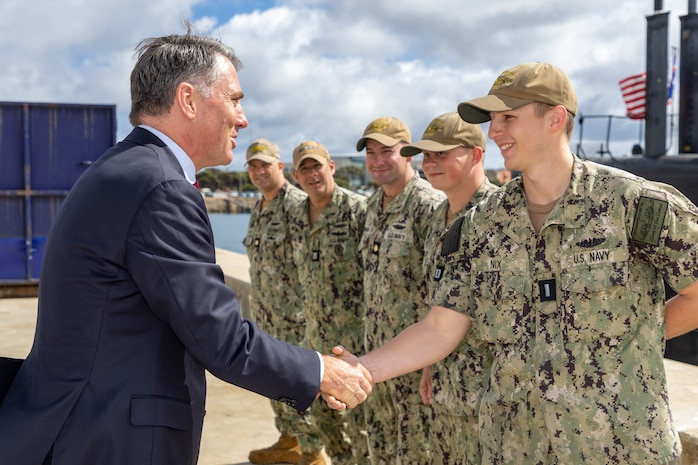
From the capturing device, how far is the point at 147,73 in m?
2.12

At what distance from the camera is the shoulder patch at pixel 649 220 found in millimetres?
2102

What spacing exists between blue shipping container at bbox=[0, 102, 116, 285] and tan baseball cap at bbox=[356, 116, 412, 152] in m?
7.50

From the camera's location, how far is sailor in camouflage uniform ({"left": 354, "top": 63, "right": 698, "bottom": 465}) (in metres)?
→ 2.12

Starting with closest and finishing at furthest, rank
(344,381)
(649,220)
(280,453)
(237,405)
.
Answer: (649,220)
(344,381)
(280,453)
(237,405)

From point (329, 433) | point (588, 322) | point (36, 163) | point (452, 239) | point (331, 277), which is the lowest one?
point (329, 433)

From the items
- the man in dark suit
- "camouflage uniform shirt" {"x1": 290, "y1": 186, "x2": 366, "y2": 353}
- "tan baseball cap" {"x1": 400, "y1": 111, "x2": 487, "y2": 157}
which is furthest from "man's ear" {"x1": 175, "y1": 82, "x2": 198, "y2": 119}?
"camouflage uniform shirt" {"x1": 290, "y1": 186, "x2": 366, "y2": 353}

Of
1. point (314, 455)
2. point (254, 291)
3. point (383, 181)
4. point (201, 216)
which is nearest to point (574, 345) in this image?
point (201, 216)

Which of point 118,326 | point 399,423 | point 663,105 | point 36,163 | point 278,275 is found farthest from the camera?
point 36,163

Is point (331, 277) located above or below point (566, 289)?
below

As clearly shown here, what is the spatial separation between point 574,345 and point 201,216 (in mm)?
1089

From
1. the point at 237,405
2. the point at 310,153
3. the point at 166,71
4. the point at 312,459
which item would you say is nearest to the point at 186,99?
the point at 166,71

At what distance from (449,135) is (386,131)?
0.78 m

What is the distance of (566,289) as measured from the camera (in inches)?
86.7

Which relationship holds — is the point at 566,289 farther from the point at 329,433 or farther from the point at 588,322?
the point at 329,433
